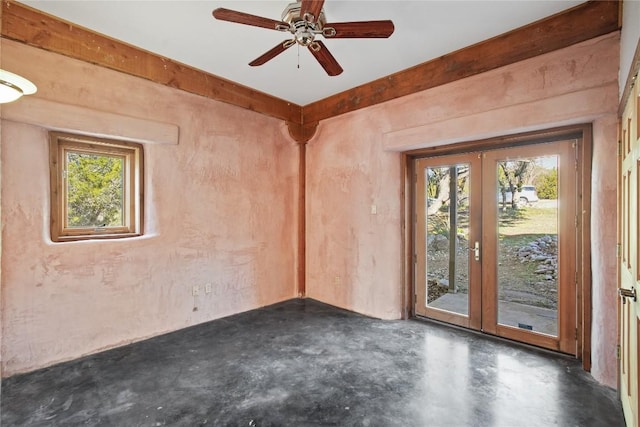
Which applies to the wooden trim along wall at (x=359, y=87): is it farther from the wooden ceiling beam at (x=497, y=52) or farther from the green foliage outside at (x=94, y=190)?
the green foliage outside at (x=94, y=190)

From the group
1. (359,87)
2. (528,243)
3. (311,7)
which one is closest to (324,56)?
(311,7)

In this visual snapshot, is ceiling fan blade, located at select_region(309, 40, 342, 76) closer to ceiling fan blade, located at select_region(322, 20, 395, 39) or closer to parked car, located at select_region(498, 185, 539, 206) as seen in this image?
ceiling fan blade, located at select_region(322, 20, 395, 39)

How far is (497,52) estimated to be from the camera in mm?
2867

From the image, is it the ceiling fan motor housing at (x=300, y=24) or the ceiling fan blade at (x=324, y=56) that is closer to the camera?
the ceiling fan motor housing at (x=300, y=24)

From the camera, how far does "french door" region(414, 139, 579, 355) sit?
2.85m

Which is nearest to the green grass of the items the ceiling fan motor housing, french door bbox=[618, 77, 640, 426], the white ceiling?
french door bbox=[618, 77, 640, 426]

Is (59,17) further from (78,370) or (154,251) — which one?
(78,370)

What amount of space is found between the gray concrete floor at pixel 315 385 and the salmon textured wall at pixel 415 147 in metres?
0.55

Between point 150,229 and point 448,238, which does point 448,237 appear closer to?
point 448,238

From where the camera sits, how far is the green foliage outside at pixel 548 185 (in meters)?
2.90

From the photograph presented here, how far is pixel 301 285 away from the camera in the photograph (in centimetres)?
482

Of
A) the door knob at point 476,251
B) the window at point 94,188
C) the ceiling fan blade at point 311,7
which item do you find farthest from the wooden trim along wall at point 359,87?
the ceiling fan blade at point 311,7

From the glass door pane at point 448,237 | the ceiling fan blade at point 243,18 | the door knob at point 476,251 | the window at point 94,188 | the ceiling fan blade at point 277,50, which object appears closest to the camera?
the ceiling fan blade at point 243,18

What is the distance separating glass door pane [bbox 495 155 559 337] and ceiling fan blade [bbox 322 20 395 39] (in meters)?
2.01
